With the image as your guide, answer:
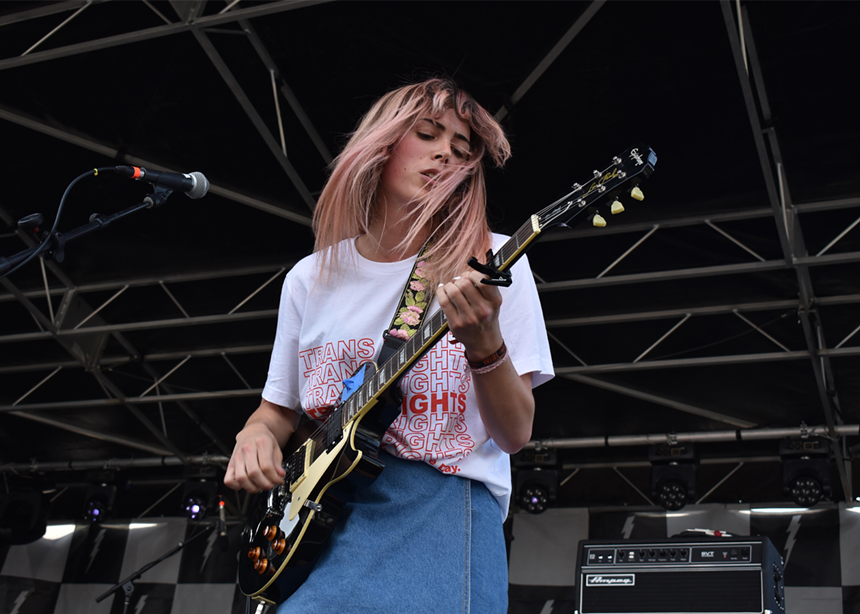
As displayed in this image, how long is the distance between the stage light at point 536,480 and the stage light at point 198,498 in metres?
3.67

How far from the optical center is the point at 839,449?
8570mm

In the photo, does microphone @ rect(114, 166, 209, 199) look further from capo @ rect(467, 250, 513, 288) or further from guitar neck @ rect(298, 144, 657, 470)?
capo @ rect(467, 250, 513, 288)

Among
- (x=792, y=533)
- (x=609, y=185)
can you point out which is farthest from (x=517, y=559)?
(x=609, y=185)

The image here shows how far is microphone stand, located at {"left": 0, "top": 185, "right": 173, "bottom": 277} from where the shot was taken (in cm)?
225

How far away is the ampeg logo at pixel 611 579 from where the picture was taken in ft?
16.0

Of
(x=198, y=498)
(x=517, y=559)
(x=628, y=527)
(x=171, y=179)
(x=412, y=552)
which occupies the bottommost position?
(x=412, y=552)

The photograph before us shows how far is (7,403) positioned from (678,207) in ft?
26.3

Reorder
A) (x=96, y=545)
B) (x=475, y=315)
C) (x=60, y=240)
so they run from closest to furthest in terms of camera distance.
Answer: (x=475, y=315)
(x=60, y=240)
(x=96, y=545)

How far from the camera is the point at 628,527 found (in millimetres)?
9383

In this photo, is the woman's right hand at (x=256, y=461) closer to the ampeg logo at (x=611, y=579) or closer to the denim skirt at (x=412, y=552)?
the denim skirt at (x=412, y=552)

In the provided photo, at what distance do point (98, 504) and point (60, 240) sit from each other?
9.19 m

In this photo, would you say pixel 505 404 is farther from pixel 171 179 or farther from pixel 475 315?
pixel 171 179

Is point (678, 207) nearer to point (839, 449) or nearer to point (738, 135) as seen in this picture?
point (738, 135)

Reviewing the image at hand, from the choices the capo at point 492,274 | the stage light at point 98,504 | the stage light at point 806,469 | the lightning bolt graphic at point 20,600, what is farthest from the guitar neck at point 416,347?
the lightning bolt graphic at point 20,600
